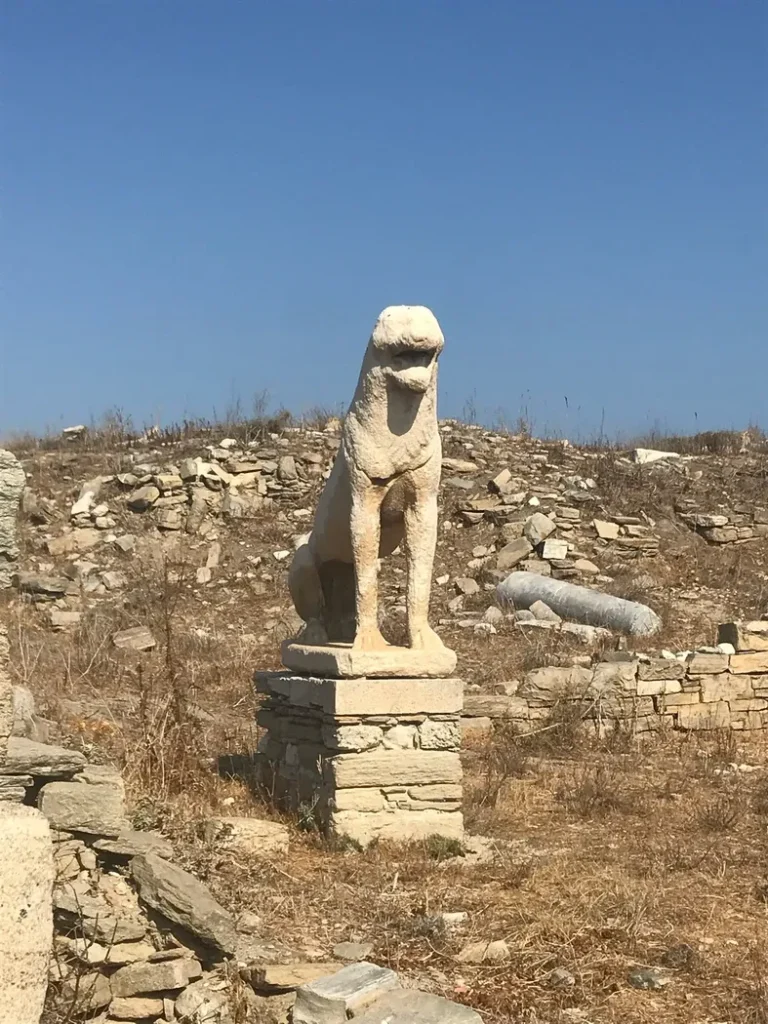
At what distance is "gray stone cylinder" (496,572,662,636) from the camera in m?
11.5

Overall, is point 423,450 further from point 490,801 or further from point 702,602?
point 702,602

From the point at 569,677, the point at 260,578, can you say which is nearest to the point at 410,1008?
the point at 569,677

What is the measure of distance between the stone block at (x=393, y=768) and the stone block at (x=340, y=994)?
193cm

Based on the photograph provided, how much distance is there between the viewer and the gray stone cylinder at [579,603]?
11453 mm

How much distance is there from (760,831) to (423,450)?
2.81m

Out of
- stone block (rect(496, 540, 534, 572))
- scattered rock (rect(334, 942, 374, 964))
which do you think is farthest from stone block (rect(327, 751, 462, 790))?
stone block (rect(496, 540, 534, 572))

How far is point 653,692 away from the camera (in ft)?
31.1

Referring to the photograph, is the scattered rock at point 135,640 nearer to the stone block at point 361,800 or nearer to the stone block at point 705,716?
the stone block at point 705,716

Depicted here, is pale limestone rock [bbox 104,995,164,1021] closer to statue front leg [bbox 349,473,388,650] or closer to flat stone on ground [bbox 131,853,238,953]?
flat stone on ground [bbox 131,853,238,953]

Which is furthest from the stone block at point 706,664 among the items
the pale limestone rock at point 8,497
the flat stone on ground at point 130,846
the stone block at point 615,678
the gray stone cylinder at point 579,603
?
the pale limestone rock at point 8,497

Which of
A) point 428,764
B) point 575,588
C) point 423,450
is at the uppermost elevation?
point 423,450

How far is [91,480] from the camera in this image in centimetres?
1549

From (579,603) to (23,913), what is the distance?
31.8ft

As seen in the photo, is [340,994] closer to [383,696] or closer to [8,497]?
[8,497]
